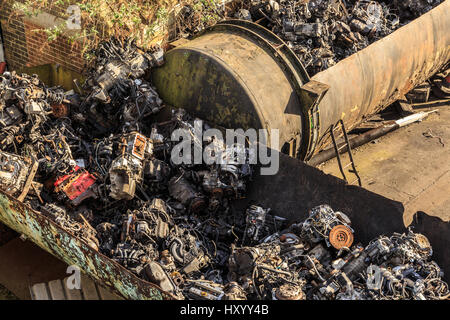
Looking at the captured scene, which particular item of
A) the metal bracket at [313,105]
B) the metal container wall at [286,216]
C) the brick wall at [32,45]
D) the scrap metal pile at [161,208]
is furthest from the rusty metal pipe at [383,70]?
the brick wall at [32,45]

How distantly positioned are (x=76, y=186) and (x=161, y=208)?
1230 millimetres

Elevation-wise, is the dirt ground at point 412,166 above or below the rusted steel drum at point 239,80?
below

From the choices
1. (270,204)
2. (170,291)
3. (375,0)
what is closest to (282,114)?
(270,204)

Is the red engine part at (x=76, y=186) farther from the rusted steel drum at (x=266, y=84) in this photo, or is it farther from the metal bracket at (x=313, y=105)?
the metal bracket at (x=313, y=105)

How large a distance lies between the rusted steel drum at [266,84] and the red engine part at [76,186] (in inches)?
70.6

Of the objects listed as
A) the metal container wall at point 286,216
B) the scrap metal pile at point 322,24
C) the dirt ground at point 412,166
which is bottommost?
the dirt ground at point 412,166

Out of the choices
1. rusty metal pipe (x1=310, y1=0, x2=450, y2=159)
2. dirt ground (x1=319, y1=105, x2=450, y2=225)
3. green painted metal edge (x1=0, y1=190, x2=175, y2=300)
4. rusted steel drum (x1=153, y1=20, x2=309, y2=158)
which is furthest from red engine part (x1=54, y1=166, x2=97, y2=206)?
dirt ground (x1=319, y1=105, x2=450, y2=225)

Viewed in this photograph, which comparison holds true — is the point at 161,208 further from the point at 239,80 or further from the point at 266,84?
the point at 266,84

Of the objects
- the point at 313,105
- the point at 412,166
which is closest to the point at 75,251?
the point at 313,105

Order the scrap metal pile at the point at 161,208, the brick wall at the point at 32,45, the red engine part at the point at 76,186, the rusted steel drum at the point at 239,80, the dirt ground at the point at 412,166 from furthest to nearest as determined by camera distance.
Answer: the brick wall at the point at 32,45
the dirt ground at the point at 412,166
the rusted steel drum at the point at 239,80
the red engine part at the point at 76,186
the scrap metal pile at the point at 161,208

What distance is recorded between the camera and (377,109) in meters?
8.87

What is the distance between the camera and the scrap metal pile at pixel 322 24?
8.57 meters

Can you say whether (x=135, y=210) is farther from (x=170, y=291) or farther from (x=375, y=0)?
(x=375, y=0)

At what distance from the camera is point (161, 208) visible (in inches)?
247
